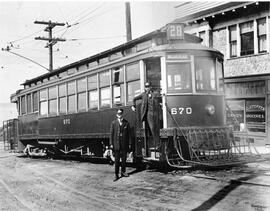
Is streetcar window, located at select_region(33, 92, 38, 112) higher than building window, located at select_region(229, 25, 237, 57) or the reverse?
the reverse

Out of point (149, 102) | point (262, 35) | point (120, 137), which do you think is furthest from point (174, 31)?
point (262, 35)

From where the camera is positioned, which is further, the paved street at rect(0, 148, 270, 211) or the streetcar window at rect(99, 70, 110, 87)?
the streetcar window at rect(99, 70, 110, 87)

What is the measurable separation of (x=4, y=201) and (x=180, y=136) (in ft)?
13.5

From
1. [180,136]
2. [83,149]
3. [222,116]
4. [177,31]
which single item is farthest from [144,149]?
[83,149]

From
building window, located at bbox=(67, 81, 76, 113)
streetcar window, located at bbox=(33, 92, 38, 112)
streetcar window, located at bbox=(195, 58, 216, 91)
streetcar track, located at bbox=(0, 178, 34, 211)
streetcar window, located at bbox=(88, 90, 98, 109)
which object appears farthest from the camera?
streetcar window, located at bbox=(33, 92, 38, 112)

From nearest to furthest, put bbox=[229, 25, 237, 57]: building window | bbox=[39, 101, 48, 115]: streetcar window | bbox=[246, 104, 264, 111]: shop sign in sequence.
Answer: bbox=[39, 101, 48, 115]: streetcar window < bbox=[246, 104, 264, 111]: shop sign < bbox=[229, 25, 237, 57]: building window

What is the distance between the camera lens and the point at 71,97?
13.8 metres

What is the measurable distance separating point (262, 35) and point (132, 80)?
908cm

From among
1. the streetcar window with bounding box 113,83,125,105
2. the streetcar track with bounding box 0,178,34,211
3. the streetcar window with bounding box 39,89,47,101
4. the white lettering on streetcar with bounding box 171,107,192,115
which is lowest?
the streetcar track with bounding box 0,178,34,211

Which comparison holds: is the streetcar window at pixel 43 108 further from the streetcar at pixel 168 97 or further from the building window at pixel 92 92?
the building window at pixel 92 92

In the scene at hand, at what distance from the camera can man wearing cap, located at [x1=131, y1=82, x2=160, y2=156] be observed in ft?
31.0

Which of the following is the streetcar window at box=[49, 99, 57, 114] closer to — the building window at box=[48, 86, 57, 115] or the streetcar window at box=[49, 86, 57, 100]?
the building window at box=[48, 86, 57, 115]

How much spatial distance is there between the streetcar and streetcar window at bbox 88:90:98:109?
0.10 feet

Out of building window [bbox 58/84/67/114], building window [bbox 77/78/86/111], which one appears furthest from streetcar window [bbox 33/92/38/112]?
building window [bbox 77/78/86/111]
